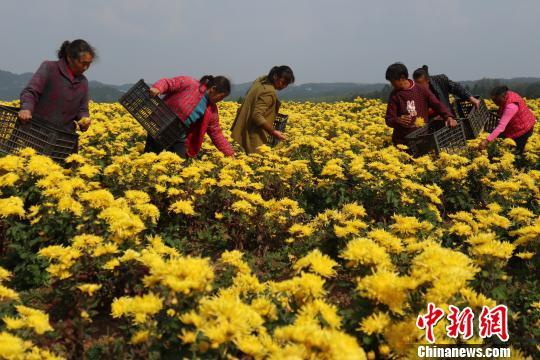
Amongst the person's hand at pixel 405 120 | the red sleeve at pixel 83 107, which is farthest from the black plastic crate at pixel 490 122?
the red sleeve at pixel 83 107

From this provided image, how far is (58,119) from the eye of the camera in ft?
18.1

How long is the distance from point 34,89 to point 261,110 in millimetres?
3485

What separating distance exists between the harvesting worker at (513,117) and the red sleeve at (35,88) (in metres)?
7.18

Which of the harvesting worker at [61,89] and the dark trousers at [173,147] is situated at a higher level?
the harvesting worker at [61,89]

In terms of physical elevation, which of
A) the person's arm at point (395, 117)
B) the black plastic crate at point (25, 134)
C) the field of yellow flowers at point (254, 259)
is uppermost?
the person's arm at point (395, 117)

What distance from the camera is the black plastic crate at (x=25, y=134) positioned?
509cm

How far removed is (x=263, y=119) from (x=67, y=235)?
4196 mm

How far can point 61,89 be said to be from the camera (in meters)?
5.36

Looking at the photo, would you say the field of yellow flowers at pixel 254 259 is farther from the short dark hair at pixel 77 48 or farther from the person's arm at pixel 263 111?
the short dark hair at pixel 77 48

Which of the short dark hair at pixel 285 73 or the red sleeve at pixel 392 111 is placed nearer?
the short dark hair at pixel 285 73

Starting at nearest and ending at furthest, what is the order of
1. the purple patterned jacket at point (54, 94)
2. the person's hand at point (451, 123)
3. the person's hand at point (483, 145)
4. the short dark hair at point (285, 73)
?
the purple patterned jacket at point (54, 94) < the short dark hair at point (285, 73) < the person's hand at point (451, 123) < the person's hand at point (483, 145)

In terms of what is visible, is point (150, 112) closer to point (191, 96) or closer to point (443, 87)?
point (191, 96)

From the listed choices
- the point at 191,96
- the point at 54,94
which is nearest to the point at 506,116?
the point at 191,96

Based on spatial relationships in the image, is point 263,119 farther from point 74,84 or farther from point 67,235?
point 67,235
